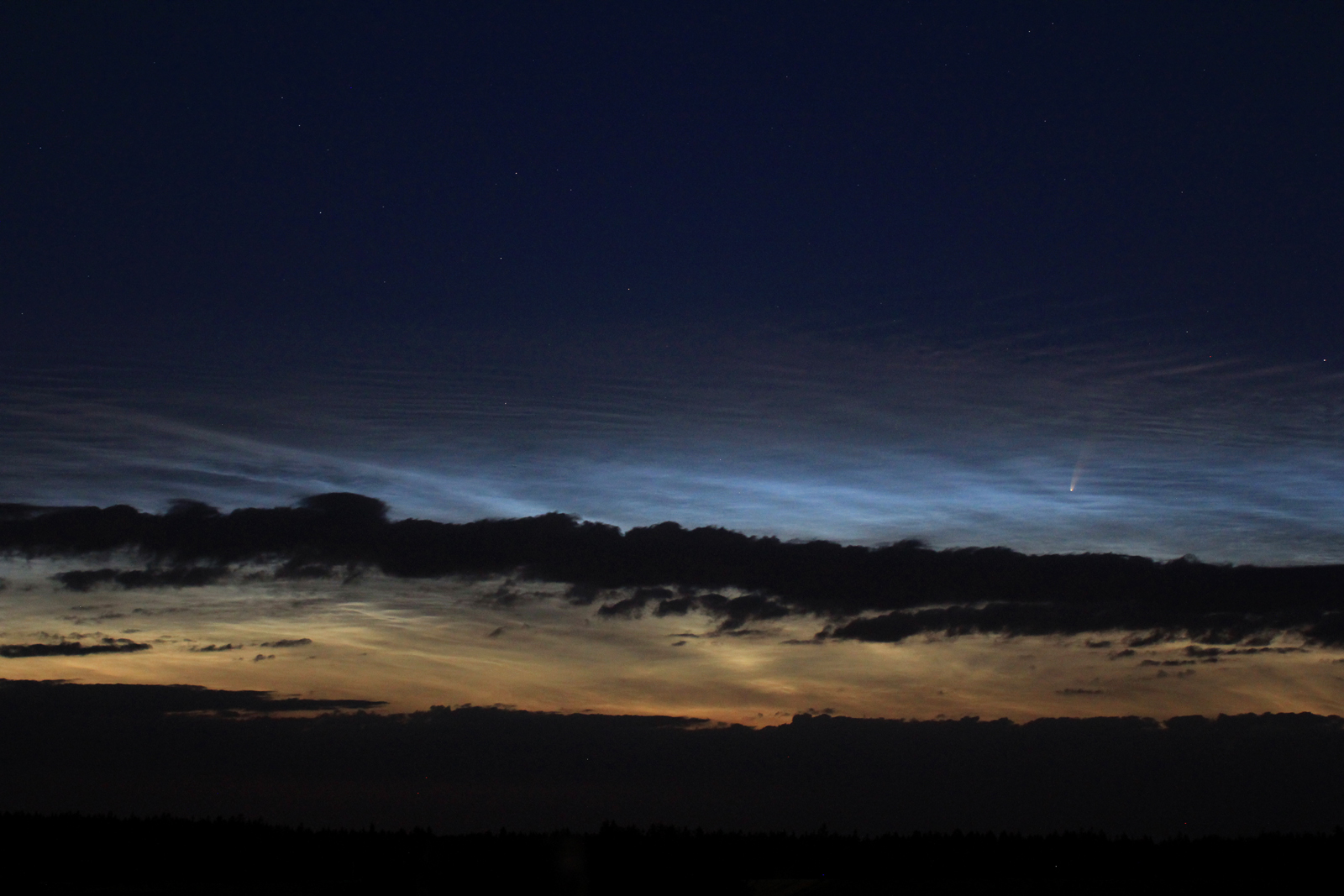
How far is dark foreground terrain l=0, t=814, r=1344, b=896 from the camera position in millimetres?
38125

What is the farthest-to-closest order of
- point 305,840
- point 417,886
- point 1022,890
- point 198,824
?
point 198,824 < point 305,840 < point 1022,890 < point 417,886

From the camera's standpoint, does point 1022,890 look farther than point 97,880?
No

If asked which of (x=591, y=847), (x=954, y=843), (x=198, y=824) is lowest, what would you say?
(x=198, y=824)

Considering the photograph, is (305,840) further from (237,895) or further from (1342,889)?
(1342,889)

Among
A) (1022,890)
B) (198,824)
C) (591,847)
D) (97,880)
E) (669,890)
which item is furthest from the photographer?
(198,824)

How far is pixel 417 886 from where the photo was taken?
34875 mm

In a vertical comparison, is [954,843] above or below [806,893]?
below

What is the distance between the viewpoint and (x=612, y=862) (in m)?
40.8

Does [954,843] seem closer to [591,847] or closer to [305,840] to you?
[305,840]

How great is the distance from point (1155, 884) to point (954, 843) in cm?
8325

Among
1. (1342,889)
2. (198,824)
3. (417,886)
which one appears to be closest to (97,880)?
(417,886)

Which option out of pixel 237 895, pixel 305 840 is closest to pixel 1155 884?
pixel 237 895

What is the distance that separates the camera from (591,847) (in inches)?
1906

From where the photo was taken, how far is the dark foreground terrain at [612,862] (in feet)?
125
